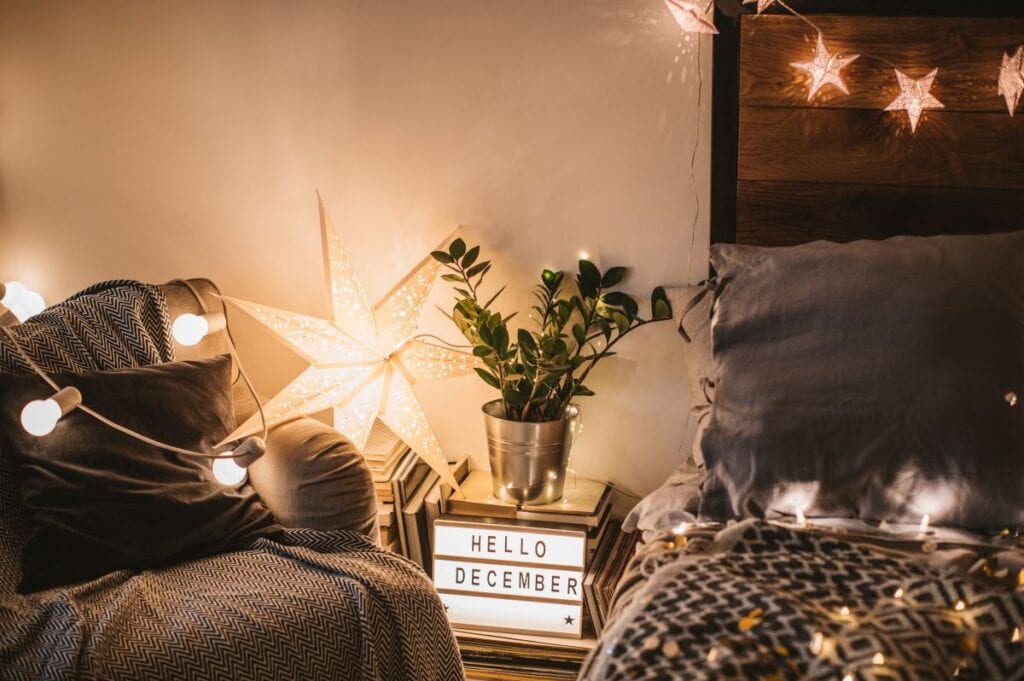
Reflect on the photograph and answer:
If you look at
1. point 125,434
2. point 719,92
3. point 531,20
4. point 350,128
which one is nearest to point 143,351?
point 125,434

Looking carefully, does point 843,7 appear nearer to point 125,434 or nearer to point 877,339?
point 877,339

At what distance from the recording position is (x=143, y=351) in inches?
76.5

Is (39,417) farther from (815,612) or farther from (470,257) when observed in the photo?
(815,612)

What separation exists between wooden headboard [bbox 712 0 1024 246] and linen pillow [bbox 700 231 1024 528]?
33cm

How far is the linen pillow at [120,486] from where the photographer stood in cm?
160

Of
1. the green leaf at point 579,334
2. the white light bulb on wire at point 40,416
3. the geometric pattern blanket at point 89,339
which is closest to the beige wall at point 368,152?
the green leaf at point 579,334

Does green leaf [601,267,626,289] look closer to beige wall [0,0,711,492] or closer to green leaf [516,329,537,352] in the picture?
beige wall [0,0,711,492]

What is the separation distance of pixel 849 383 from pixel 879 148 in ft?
2.27

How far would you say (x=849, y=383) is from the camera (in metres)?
1.56

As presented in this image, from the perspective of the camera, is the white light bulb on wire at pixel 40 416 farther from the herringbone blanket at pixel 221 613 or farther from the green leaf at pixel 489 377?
the green leaf at pixel 489 377

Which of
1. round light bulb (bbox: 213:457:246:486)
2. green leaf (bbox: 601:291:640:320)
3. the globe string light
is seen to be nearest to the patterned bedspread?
round light bulb (bbox: 213:457:246:486)

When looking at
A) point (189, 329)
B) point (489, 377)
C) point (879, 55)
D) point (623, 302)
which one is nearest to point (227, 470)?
point (189, 329)

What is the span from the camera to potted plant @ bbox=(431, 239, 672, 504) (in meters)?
2.04

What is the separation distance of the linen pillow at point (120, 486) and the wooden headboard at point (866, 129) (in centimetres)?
125
